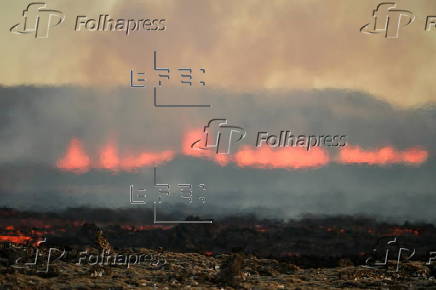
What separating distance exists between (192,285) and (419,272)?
746 inches

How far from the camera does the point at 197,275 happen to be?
48.6 m

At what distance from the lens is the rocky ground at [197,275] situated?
4509 cm

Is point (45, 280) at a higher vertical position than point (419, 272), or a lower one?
lower

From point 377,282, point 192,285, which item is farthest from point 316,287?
point 192,285

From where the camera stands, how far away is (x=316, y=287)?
47.1 meters

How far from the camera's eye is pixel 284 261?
2261 inches

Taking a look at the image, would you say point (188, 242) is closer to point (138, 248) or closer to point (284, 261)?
point (138, 248)

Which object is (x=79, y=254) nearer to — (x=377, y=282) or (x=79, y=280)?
(x=79, y=280)

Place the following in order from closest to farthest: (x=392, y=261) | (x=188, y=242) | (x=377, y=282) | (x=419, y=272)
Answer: (x=377, y=282), (x=419, y=272), (x=392, y=261), (x=188, y=242)

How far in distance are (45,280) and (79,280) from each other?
7.40ft

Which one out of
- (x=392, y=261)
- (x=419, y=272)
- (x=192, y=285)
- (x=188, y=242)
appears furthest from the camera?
(x=188, y=242)

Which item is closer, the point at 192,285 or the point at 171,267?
the point at 192,285

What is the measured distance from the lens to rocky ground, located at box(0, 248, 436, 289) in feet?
148

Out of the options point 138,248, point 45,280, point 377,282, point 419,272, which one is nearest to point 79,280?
point 45,280
